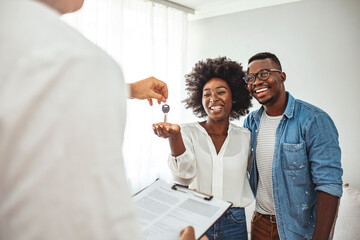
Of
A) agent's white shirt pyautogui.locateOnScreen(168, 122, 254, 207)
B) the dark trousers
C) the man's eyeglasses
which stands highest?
the man's eyeglasses

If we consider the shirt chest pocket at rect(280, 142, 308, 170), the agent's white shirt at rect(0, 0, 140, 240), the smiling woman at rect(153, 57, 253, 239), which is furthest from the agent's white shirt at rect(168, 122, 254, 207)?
the agent's white shirt at rect(0, 0, 140, 240)

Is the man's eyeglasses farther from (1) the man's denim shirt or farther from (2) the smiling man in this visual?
(1) the man's denim shirt

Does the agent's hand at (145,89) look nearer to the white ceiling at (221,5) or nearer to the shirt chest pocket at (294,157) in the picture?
the shirt chest pocket at (294,157)

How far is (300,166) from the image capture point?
3.89 ft

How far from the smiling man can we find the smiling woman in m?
0.11

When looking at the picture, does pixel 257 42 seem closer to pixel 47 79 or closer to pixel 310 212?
pixel 310 212

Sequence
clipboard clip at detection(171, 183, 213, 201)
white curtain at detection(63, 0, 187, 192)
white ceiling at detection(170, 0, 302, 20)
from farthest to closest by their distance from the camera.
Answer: white ceiling at detection(170, 0, 302, 20), white curtain at detection(63, 0, 187, 192), clipboard clip at detection(171, 183, 213, 201)

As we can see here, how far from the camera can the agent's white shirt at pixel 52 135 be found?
24 cm

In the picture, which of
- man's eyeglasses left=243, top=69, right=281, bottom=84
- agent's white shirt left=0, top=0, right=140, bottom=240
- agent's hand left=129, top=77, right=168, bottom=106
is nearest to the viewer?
agent's white shirt left=0, top=0, right=140, bottom=240

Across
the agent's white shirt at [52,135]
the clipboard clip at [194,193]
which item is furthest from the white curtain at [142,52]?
the agent's white shirt at [52,135]

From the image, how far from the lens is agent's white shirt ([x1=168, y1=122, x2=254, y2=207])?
123cm

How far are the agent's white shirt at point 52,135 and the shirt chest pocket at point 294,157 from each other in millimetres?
1111

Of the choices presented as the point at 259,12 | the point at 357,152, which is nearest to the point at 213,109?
the point at 357,152

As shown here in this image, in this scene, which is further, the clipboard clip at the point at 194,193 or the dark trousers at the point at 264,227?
the dark trousers at the point at 264,227
